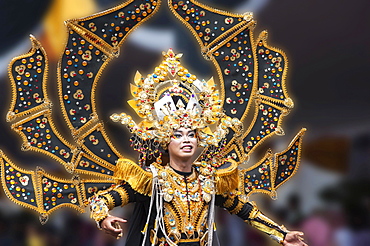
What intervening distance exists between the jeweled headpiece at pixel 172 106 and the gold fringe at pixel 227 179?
0.61 ft

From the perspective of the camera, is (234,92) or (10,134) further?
(10,134)

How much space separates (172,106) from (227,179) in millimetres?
571

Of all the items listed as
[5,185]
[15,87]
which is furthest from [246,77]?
[5,185]

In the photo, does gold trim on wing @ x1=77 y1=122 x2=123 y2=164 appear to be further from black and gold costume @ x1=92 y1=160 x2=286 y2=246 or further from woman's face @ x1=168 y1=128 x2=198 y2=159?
woman's face @ x1=168 y1=128 x2=198 y2=159

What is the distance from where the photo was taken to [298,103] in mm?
6230

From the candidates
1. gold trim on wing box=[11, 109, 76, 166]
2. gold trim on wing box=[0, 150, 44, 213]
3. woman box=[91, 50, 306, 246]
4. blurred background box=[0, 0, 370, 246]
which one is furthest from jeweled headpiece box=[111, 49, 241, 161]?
blurred background box=[0, 0, 370, 246]

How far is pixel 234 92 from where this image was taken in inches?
184

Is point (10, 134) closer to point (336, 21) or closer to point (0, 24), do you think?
point (0, 24)

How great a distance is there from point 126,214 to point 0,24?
173cm

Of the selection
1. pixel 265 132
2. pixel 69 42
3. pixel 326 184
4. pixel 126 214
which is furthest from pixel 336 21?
pixel 69 42

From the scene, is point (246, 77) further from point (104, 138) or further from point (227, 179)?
point (104, 138)

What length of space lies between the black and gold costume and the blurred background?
1259 mm

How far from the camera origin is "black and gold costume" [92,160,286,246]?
422 cm

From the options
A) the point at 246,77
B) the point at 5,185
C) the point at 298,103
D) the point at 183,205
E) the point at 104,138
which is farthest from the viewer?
the point at 298,103
